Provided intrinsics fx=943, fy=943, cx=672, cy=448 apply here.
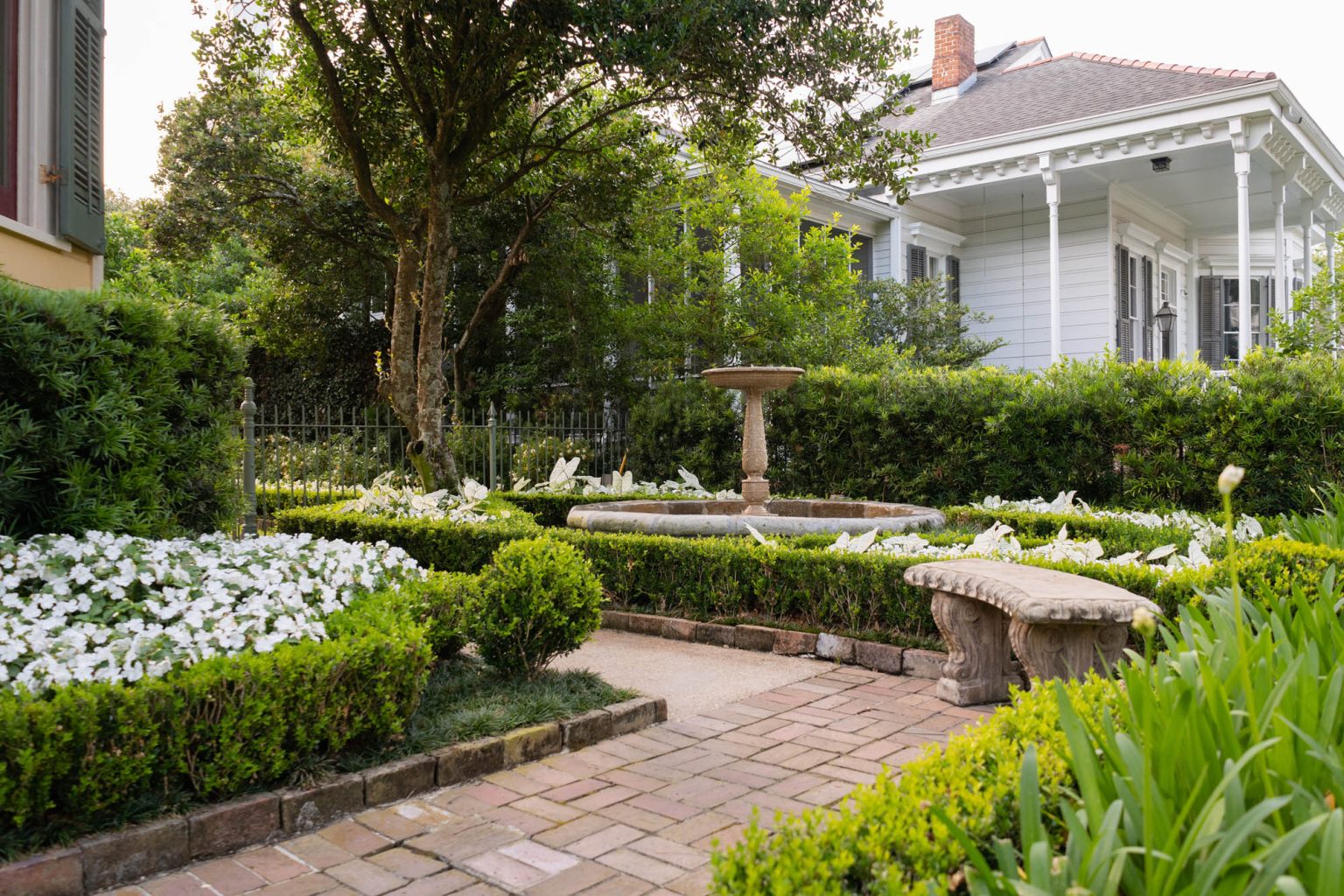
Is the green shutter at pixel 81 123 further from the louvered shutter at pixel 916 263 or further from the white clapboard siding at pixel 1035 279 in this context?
the white clapboard siding at pixel 1035 279

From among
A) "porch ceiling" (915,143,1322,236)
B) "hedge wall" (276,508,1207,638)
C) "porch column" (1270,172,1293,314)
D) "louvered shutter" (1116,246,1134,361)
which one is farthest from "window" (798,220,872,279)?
"hedge wall" (276,508,1207,638)

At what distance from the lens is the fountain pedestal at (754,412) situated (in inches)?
352

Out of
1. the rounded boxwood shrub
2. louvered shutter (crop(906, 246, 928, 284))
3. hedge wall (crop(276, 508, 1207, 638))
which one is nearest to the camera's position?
the rounded boxwood shrub

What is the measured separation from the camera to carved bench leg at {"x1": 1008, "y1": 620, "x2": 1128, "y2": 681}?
462 centimetres

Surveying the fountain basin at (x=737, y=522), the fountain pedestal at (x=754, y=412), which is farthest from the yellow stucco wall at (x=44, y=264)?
the fountain pedestal at (x=754, y=412)

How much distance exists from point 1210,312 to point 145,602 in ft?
77.2

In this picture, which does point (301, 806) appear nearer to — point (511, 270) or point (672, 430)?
point (672, 430)

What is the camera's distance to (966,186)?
16297 mm

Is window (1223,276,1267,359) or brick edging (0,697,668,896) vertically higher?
window (1223,276,1267,359)

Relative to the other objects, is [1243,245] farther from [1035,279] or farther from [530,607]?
[530,607]

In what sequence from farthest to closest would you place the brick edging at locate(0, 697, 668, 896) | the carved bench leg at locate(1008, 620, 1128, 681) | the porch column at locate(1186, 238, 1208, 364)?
the porch column at locate(1186, 238, 1208, 364) → the carved bench leg at locate(1008, 620, 1128, 681) → the brick edging at locate(0, 697, 668, 896)

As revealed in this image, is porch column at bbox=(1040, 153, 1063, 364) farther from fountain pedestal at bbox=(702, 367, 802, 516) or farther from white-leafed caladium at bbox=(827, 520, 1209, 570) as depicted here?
white-leafed caladium at bbox=(827, 520, 1209, 570)

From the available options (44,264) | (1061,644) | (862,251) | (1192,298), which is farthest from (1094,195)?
(44,264)

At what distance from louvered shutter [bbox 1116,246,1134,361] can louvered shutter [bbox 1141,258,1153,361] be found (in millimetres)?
924
